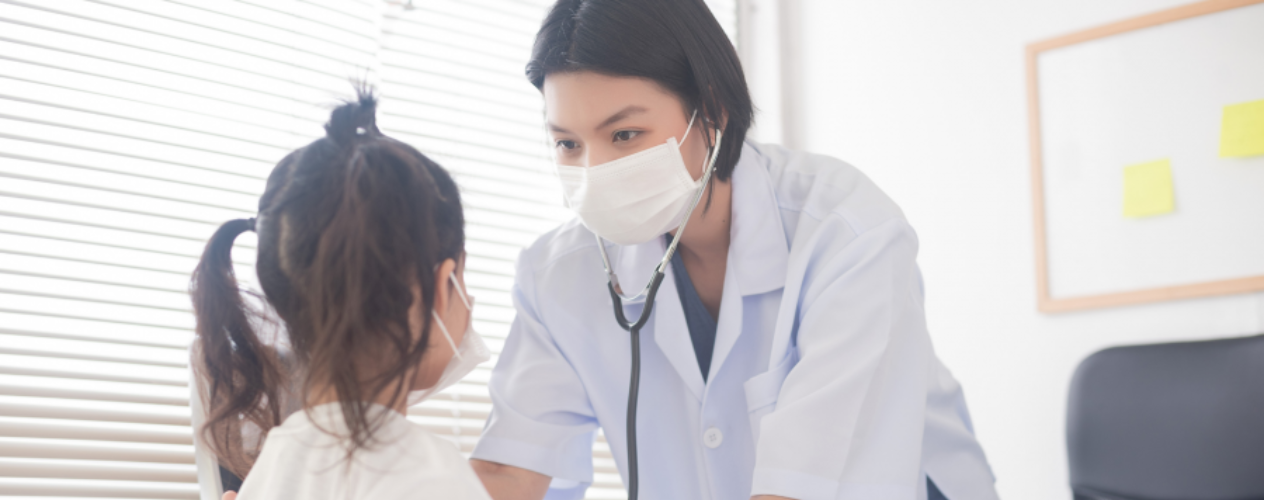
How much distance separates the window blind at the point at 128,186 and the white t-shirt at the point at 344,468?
Answer: 0.44 metres

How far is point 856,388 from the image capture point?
94 cm

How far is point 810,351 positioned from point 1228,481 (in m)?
0.71

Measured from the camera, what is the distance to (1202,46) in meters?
1.59

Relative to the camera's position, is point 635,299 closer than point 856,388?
No

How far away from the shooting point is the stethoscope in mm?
1002

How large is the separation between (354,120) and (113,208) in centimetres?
79

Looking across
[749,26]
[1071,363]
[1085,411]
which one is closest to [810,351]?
[1085,411]

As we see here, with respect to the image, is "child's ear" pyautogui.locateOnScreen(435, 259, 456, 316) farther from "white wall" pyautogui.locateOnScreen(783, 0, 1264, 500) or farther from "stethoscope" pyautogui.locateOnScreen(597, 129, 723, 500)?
"white wall" pyautogui.locateOnScreen(783, 0, 1264, 500)

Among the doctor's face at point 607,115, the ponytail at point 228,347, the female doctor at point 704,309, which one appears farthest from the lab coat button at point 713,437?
the ponytail at point 228,347

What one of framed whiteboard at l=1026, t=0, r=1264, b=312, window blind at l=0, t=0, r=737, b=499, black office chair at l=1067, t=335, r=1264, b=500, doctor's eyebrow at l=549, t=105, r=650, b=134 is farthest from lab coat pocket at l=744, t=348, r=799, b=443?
framed whiteboard at l=1026, t=0, r=1264, b=312

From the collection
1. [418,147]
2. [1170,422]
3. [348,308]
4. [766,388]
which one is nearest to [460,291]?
[348,308]

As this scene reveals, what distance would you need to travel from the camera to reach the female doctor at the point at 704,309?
96cm

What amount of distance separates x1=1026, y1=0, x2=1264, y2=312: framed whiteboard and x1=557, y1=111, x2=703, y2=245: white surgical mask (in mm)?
992

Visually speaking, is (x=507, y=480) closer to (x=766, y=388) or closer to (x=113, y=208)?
(x=766, y=388)
